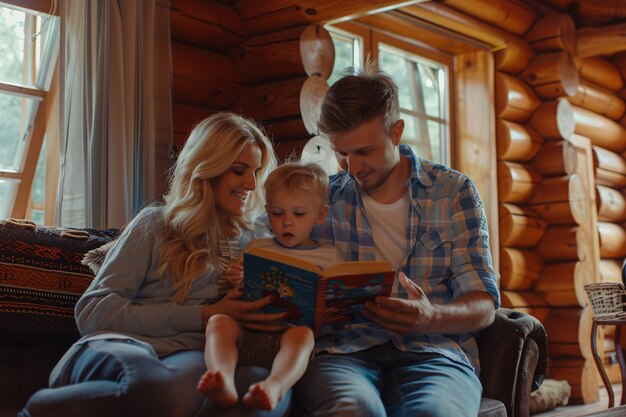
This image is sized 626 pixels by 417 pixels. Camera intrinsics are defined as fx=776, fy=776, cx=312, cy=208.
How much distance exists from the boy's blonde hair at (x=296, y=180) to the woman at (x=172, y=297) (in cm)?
7

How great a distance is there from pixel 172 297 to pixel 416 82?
146 inches

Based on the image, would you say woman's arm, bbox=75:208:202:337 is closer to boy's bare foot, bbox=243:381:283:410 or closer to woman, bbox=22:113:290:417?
woman, bbox=22:113:290:417

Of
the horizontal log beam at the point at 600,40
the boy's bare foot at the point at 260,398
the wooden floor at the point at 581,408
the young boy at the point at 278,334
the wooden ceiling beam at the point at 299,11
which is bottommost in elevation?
the wooden floor at the point at 581,408

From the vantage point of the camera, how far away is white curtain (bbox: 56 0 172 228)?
326 centimetres

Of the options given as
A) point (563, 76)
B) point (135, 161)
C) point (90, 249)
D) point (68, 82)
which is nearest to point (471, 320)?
point (90, 249)

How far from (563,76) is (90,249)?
14.5 ft

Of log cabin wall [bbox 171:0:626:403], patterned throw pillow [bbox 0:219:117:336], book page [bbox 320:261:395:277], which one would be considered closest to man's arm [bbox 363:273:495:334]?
book page [bbox 320:261:395:277]

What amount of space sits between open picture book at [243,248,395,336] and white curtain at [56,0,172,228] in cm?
136

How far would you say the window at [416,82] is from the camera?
16.5 ft

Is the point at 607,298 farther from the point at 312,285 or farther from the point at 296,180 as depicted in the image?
the point at 312,285

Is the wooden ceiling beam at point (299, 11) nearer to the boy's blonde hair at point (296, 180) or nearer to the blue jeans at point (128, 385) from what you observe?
the boy's blonde hair at point (296, 180)

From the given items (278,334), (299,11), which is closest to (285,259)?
(278,334)

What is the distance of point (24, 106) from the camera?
3.66m

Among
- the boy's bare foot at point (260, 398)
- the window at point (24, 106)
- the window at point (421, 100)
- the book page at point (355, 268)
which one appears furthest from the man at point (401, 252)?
the window at point (421, 100)
